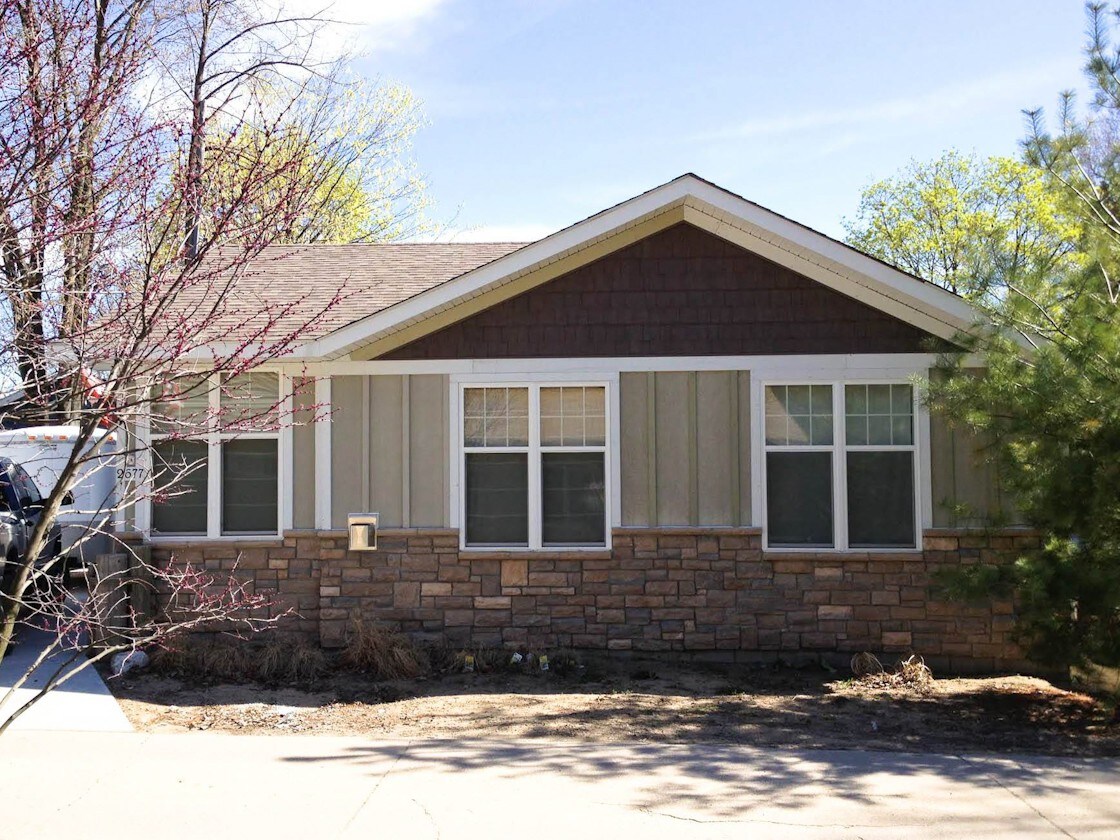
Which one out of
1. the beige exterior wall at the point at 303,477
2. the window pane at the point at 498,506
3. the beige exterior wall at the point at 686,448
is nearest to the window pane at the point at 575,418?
the beige exterior wall at the point at 686,448

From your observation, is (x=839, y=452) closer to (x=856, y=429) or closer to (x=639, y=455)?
(x=856, y=429)

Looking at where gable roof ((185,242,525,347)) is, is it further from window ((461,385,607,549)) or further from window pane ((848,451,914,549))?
window pane ((848,451,914,549))

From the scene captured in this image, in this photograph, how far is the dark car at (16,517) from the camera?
32.8ft

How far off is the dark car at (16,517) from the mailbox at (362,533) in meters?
2.76

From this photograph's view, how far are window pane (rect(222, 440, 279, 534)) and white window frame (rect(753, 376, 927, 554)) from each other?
4.55 metres

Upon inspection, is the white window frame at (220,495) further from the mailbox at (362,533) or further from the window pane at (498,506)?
the window pane at (498,506)

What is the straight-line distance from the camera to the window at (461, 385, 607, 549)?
9.70 m

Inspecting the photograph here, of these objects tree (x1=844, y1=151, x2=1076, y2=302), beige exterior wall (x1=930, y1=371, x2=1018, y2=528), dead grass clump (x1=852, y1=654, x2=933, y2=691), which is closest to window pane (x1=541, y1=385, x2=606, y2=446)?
beige exterior wall (x1=930, y1=371, x2=1018, y2=528)

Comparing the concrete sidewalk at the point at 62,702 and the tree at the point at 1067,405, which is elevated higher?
the tree at the point at 1067,405

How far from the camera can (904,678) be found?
9023 millimetres

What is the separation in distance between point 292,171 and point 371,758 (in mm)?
3984

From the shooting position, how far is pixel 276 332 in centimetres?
964

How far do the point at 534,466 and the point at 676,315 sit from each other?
1904 mm

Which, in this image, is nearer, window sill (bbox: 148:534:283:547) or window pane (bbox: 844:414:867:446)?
window pane (bbox: 844:414:867:446)
